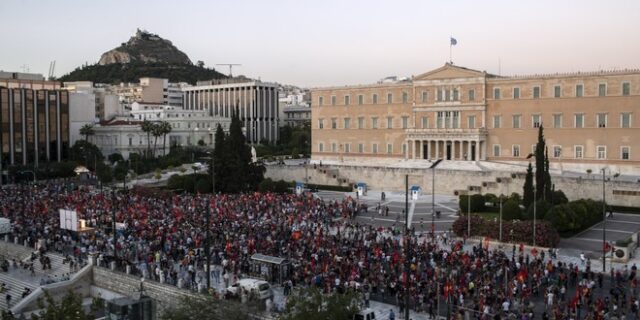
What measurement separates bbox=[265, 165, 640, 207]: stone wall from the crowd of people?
534 inches

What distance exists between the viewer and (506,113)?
64812mm

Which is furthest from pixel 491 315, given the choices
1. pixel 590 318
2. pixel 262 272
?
pixel 262 272

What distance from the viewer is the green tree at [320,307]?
59.6ft

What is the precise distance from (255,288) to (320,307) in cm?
691

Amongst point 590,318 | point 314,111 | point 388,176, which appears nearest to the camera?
point 590,318

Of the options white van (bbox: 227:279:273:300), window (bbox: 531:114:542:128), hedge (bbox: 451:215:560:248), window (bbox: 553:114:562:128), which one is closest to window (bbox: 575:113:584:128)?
window (bbox: 553:114:562:128)

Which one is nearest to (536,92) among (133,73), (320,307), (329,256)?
(329,256)

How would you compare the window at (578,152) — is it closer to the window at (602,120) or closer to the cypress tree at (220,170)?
the window at (602,120)

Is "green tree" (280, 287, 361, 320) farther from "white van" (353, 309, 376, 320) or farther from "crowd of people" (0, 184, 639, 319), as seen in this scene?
"crowd of people" (0, 184, 639, 319)

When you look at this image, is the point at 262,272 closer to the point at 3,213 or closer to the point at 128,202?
the point at 128,202

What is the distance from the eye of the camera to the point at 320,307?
61.7 feet

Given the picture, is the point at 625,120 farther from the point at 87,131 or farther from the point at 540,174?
the point at 87,131

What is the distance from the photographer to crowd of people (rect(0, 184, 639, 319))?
24062mm

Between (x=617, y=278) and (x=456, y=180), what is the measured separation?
30920mm
